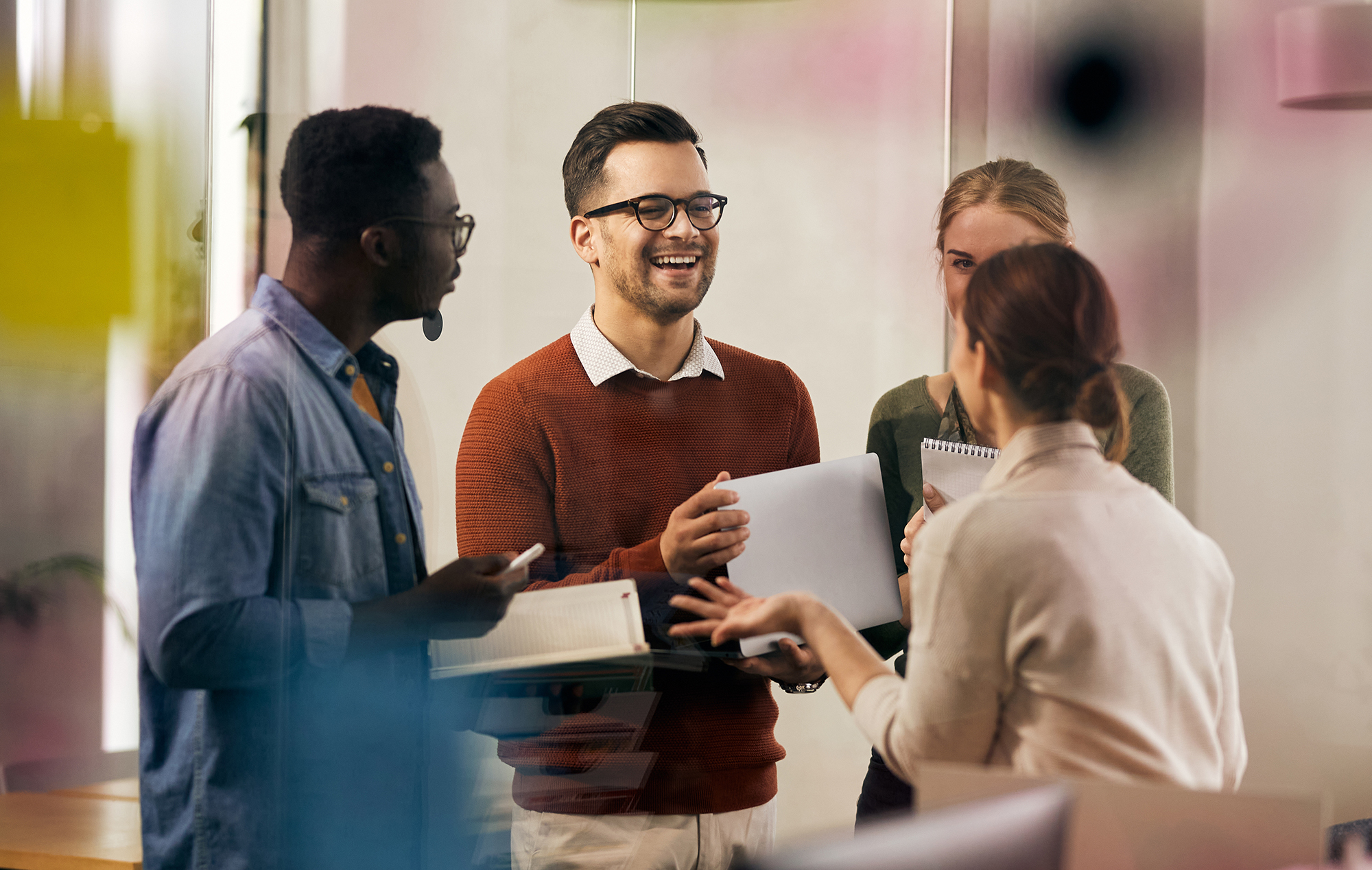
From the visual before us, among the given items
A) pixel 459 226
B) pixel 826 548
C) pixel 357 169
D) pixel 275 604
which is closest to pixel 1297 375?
pixel 826 548

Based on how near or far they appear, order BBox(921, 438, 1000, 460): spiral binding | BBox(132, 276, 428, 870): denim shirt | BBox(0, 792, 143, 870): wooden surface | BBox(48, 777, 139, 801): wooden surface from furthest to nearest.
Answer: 1. BBox(48, 777, 139, 801): wooden surface
2. BBox(0, 792, 143, 870): wooden surface
3. BBox(132, 276, 428, 870): denim shirt
4. BBox(921, 438, 1000, 460): spiral binding

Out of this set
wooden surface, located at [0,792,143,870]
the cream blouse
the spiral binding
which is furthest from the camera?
wooden surface, located at [0,792,143,870]

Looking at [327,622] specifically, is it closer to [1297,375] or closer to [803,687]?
[803,687]

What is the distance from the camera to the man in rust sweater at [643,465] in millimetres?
1339

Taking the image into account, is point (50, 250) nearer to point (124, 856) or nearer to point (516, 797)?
point (124, 856)

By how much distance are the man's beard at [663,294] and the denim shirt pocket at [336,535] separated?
0.49 meters

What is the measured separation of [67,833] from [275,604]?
829 mm

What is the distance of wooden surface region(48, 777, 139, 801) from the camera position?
188 centimetres

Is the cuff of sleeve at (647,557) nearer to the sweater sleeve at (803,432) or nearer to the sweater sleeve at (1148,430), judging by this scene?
the sweater sleeve at (803,432)

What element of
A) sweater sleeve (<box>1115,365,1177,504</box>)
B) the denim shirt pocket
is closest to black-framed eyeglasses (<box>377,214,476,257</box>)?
the denim shirt pocket

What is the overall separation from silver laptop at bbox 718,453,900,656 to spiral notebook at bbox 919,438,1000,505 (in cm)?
7

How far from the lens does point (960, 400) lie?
1211mm

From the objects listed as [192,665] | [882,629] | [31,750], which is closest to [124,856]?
[31,750]

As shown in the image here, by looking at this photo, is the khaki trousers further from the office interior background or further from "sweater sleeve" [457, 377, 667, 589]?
"sweater sleeve" [457, 377, 667, 589]
